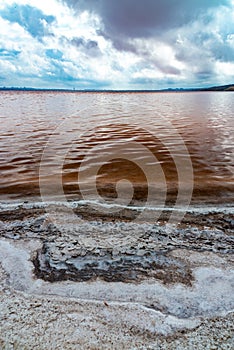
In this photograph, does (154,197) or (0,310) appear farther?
(154,197)

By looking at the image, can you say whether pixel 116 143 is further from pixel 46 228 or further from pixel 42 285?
pixel 42 285

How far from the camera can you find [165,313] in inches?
85.4

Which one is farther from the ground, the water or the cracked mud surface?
the cracked mud surface

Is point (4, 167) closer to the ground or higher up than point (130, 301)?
closer to the ground

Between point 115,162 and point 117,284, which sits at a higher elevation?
point 117,284

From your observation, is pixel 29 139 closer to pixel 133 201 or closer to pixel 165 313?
pixel 133 201

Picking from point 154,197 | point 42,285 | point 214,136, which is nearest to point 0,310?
point 42,285

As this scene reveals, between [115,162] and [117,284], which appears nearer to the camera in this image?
[117,284]

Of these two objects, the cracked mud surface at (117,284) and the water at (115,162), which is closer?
the cracked mud surface at (117,284)

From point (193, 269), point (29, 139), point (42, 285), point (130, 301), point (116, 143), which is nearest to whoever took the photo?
point (130, 301)

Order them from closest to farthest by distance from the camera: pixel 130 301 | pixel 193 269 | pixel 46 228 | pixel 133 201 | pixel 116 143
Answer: pixel 130 301 → pixel 193 269 → pixel 46 228 → pixel 133 201 → pixel 116 143

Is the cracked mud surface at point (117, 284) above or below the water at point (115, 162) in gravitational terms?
above

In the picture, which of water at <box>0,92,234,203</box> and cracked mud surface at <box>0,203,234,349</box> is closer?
cracked mud surface at <box>0,203,234,349</box>

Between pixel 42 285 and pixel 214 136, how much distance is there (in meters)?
10.8
